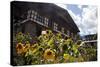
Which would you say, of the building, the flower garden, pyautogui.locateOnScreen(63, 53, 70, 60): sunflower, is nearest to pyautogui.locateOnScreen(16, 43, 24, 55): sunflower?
the flower garden

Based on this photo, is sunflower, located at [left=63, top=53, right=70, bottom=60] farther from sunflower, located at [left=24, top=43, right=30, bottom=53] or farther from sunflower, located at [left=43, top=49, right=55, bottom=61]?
sunflower, located at [left=24, top=43, right=30, bottom=53]

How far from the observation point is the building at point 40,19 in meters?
1.77

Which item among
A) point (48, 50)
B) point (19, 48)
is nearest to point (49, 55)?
point (48, 50)

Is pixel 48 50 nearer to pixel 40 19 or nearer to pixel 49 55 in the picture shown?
pixel 49 55

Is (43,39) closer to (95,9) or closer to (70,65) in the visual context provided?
(70,65)

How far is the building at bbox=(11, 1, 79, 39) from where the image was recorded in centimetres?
177

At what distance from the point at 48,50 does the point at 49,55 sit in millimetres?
48

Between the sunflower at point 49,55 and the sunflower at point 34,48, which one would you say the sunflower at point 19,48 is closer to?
the sunflower at point 34,48

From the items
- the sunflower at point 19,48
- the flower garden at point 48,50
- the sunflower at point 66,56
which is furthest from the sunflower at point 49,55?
the sunflower at point 19,48

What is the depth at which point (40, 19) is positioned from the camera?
1.84 metres

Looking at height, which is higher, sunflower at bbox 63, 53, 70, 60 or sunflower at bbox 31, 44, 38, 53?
sunflower at bbox 31, 44, 38, 53

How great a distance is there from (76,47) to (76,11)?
0.35 meters

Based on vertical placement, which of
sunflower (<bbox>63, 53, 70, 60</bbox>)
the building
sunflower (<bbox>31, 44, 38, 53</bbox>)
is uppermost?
the building
